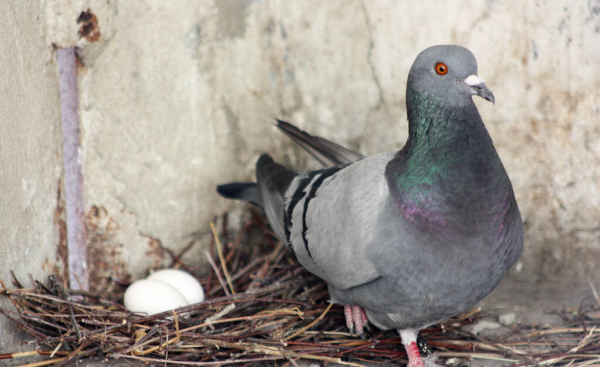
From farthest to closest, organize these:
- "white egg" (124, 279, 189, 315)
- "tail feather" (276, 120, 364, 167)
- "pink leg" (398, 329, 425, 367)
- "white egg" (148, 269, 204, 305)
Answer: "tail feather" (276, 120, 364, 167)
"white egg" (148, 269, 204, 305)
"white egg" (124, 279, 189, 315)
"pink leg" (398, 329, 425, 367)

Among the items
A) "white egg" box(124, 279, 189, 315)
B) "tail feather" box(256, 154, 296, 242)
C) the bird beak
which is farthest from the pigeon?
"white egg" box(124, 279, 189, 315)

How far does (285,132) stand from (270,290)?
863 mm

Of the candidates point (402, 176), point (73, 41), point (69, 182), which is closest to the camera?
point (402, 176)

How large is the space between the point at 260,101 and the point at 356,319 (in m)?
1.33

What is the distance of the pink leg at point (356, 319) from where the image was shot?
307 centimetres

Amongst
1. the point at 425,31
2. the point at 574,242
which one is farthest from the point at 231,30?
the point at 574,242

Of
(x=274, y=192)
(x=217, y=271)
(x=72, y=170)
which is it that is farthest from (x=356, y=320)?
(x=72, y=170)

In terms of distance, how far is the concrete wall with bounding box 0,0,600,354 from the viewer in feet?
10.1

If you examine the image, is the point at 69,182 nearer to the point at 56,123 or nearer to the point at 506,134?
the point at 56,123

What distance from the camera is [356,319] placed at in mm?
3088

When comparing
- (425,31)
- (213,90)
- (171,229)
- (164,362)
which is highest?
(425,31)

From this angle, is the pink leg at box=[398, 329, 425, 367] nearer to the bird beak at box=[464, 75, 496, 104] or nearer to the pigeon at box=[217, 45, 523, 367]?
the pigeon at box=[217, 45, 523, 367]

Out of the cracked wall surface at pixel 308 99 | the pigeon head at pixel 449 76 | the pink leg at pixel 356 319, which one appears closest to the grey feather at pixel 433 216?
the pigeon head at pixel 449 76

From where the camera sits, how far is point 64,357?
2.73m
